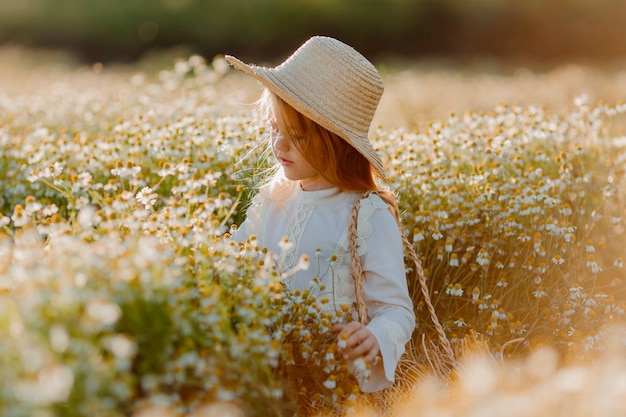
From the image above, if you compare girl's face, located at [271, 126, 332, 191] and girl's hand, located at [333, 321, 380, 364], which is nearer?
girl's hand, located at [333, 321, 380, 364]

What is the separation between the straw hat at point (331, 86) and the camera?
2832 millimetres

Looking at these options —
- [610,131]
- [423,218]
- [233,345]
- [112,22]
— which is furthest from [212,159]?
[112,22]

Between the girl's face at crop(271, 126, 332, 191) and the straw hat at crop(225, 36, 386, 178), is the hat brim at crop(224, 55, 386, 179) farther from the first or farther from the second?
the girl's face at crop(271, 126, 332, 191)

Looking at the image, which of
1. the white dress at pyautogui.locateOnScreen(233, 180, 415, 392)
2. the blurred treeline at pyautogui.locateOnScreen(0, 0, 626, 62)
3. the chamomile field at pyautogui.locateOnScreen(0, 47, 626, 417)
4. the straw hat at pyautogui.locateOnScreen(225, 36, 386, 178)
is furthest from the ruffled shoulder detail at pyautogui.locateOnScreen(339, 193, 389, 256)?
the blurred treeline at pyautogui.locateOnScreen(0, 0, 626, 62)

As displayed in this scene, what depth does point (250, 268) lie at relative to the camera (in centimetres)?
234

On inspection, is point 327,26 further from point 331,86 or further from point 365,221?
point 365,221

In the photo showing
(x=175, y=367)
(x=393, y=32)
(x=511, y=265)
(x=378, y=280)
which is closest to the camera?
(x=175, y=367)

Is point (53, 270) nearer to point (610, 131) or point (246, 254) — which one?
point (246, 254)

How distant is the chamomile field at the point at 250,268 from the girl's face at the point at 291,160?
255 mm

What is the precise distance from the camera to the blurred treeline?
650 inches

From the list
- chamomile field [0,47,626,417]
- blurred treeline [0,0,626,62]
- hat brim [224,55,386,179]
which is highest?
hat brim [224,55,386,179]

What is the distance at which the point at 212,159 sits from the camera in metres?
3.98

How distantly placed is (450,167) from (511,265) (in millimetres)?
871

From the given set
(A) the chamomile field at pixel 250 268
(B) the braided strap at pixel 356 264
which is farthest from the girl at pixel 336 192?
(A) the chamomile field at pixel 250 268
